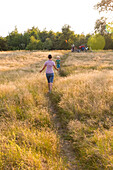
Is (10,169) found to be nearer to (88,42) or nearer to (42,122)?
(42,122)

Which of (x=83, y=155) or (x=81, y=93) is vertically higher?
(x=81, y=93)

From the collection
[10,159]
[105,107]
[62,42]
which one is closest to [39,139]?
[10,159]

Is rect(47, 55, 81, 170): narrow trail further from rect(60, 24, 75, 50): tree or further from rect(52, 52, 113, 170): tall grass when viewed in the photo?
rect(60, 24, 75, 50): tree

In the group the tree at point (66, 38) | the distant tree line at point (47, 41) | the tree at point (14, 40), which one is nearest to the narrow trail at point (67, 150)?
the distant tree line at point (47, 41)

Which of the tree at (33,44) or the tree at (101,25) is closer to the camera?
the tree at (101,25)

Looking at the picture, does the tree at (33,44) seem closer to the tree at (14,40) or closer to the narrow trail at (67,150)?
the tree at (14,40)

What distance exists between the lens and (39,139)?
264 centimetres

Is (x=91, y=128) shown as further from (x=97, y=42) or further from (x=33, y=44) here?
(x=97, y=42)

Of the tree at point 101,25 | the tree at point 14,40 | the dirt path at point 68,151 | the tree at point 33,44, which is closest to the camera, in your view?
the dirt path at point 68,151

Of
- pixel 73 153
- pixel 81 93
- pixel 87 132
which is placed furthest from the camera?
pixel 81 93

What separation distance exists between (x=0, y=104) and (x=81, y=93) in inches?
128

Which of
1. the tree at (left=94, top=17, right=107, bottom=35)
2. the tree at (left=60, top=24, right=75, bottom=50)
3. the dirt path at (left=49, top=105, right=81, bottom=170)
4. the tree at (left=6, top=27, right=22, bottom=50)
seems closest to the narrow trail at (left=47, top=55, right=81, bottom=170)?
the dirt path at (left=49, top=105, right=81, bottom=170)

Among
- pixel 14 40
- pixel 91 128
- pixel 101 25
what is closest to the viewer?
pixel 91 128

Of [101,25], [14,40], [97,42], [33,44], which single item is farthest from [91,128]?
→ [14,40]
